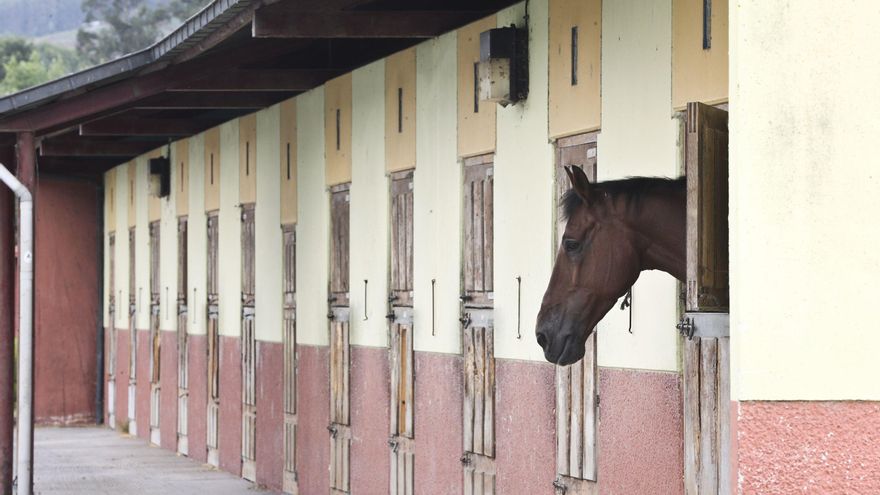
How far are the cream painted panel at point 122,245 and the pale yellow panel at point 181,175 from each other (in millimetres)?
3155

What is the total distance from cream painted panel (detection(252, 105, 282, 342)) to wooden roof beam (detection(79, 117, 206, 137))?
2103mm

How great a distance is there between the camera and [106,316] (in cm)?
2377

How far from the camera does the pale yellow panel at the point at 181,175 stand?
1847cm

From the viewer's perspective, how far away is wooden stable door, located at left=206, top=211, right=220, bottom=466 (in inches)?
671

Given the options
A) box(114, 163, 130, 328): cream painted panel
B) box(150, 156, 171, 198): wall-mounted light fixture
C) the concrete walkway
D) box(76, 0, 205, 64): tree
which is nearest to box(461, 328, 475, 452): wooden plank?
the concrete walkway

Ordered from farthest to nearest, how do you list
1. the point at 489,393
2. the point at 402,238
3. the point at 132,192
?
1. the point at 132,192
2. the point at 402,238
3. the point at 489,393

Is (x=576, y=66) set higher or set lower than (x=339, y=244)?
higher

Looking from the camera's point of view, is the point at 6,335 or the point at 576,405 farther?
the point at 6,335

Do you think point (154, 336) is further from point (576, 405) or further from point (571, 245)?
point (571, 245)

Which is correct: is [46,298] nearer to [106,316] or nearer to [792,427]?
[106,316]

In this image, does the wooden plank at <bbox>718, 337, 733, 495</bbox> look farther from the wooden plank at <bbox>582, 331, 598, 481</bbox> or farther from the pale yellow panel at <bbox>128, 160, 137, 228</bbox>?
the pale yellow panel at <bbox>128, 160, 137, 228</bbox>

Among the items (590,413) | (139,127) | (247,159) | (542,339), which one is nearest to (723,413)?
(542,339)

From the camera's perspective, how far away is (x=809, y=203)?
16.6ft

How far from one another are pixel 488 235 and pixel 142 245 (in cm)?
1171
